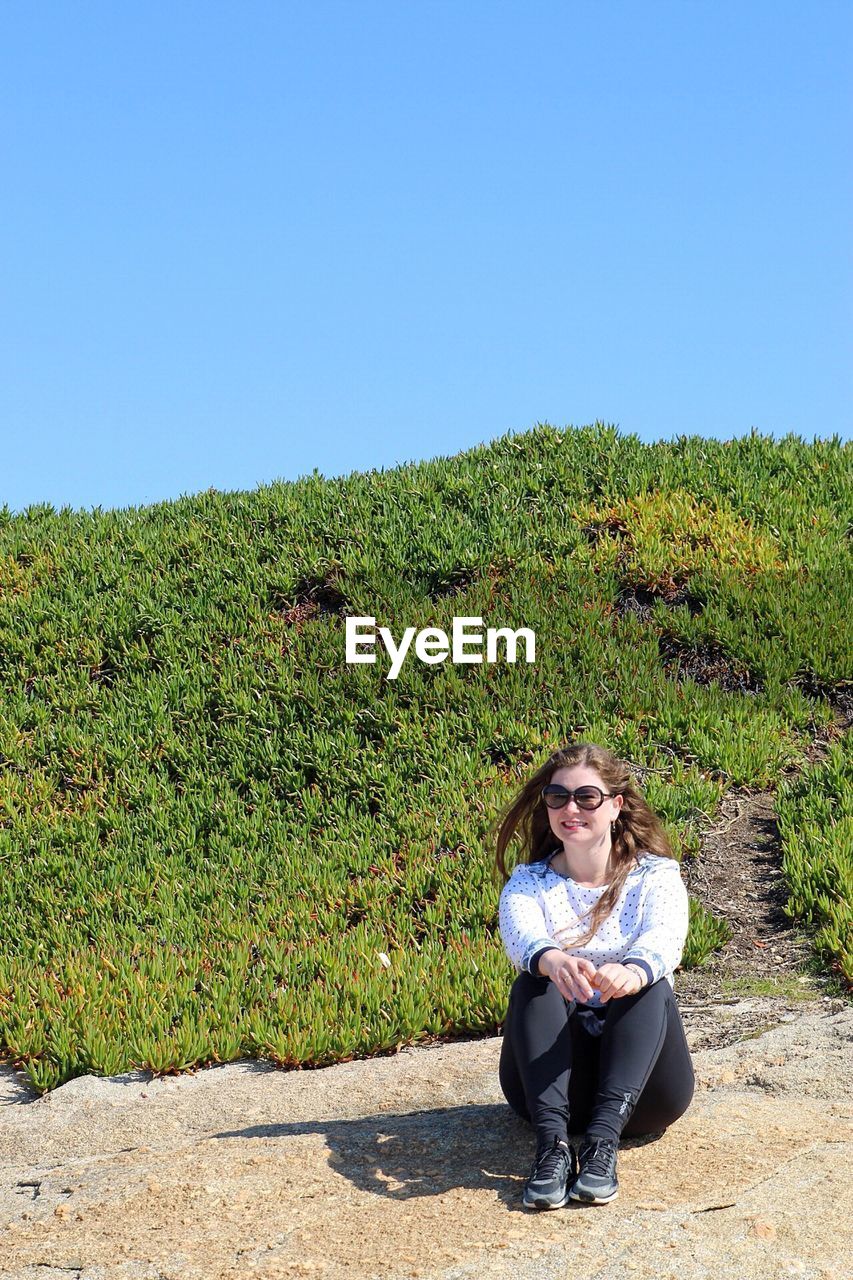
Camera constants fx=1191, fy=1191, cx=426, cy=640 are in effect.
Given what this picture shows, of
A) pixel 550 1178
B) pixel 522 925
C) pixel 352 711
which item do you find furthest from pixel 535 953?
pixel 352 711

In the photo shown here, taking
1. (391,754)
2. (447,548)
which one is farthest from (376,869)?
(447,548)

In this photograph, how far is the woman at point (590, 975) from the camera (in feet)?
11.9

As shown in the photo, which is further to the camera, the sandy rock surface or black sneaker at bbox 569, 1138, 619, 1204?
black sneaker at bbox 569, 1138, 619, 1204

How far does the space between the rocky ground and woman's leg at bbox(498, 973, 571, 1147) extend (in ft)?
0.86

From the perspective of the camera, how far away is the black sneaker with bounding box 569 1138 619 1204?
3.47 m

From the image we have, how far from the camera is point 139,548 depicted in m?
Answer: 12.8

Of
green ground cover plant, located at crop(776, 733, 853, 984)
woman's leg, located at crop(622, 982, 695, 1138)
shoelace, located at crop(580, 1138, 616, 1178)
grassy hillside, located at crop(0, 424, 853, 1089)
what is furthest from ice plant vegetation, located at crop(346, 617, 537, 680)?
shoelace, located at crop(580, 1138, 616, 1178)

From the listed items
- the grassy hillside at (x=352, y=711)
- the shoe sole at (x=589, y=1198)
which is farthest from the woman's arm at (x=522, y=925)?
the grassy hillside at (x=352, y=711)

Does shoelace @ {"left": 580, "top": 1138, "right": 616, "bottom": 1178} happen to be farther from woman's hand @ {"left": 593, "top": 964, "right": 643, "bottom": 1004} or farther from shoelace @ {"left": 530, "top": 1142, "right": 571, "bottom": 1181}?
woman's hand @ {"left": 593, "top": 964, "right": 643, "bottom": 1004}

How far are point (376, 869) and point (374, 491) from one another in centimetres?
596

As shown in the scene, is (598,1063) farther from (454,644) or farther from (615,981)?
(454,644)

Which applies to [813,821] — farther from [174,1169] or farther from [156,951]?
[174,1169]

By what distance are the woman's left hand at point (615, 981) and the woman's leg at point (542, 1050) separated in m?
0.18

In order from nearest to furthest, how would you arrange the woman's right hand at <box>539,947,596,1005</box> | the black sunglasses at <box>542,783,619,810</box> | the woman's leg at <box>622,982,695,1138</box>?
the woman's right hand at <box>539,947,596,1005</box> < the woman's leg at <box>622,982,695,1138</box> < the black sunglasses at <box>542,783,619,810</box>
